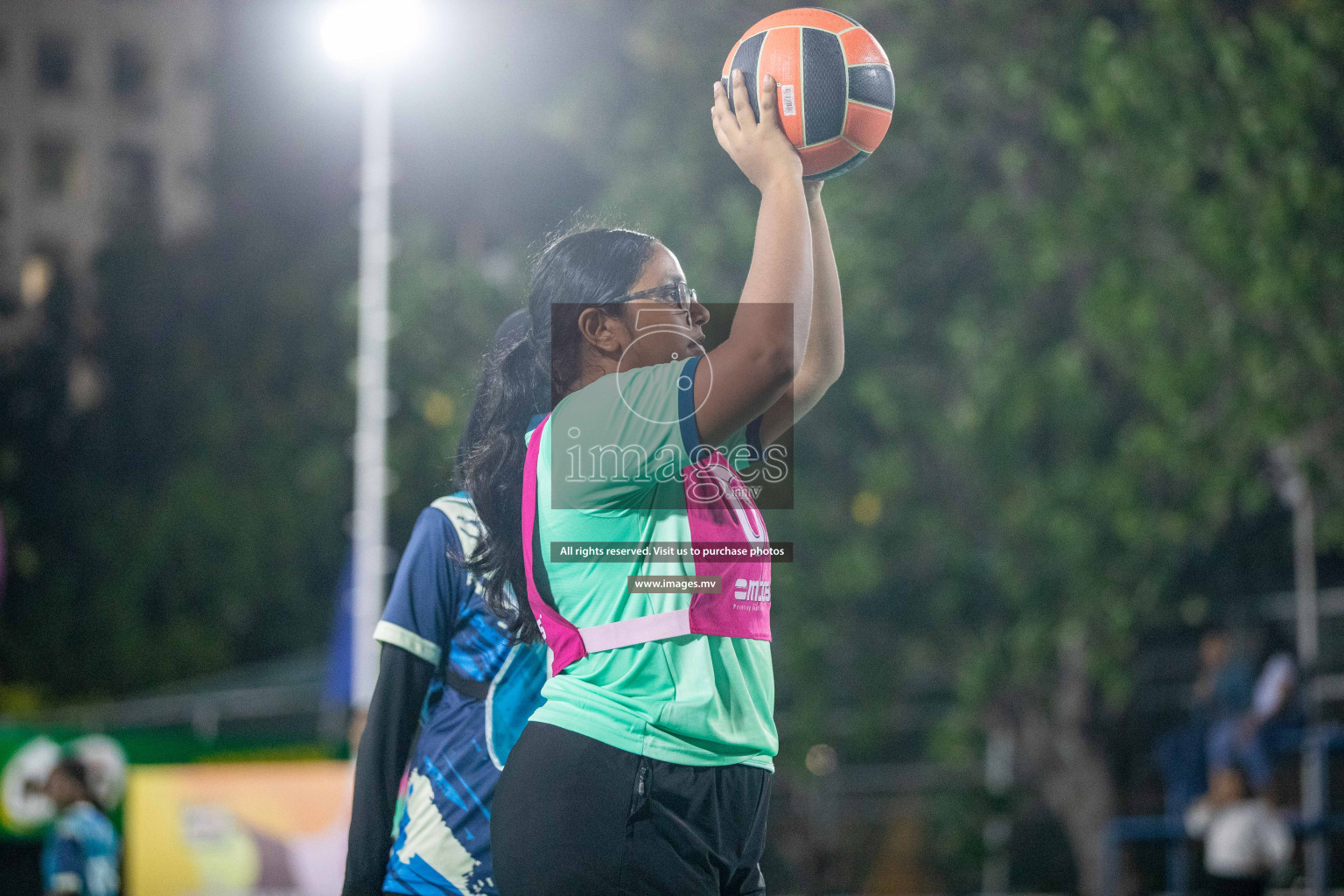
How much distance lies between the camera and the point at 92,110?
52844 millimetres

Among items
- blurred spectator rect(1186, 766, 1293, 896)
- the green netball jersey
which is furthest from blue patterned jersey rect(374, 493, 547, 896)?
blurred spectator rect(1186, 766, 1293, 896)

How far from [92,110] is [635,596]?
5586 centimetres

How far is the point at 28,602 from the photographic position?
2552cm

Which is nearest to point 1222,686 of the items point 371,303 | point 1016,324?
point 1016,324

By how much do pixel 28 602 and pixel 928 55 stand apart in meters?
19.3

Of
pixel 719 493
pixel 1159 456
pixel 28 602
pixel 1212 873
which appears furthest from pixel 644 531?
pixel 28 602

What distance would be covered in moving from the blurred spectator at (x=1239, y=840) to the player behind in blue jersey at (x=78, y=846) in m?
7.39

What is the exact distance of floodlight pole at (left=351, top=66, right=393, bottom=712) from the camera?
13469mm

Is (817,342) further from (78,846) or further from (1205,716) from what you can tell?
(1205,716)

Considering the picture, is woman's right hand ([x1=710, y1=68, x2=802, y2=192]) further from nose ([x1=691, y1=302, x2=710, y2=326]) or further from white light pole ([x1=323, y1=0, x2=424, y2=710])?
white light pole ([x1=323, y1=0, x2=424, y2=710])

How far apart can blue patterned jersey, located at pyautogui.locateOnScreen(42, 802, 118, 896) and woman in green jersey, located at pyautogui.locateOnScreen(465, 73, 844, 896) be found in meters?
7.33

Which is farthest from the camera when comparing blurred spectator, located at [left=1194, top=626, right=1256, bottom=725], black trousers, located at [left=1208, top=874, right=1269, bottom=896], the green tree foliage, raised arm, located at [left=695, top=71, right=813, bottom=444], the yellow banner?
the green tree foliage

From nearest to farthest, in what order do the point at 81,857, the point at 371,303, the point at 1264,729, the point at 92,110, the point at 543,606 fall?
1. the point at 543,606
2. the point at 81,857
3. the point at 1264,729
4. the point at 371,303
5. the point at 92,110

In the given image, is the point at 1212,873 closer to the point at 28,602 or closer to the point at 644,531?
the point at 644,531
